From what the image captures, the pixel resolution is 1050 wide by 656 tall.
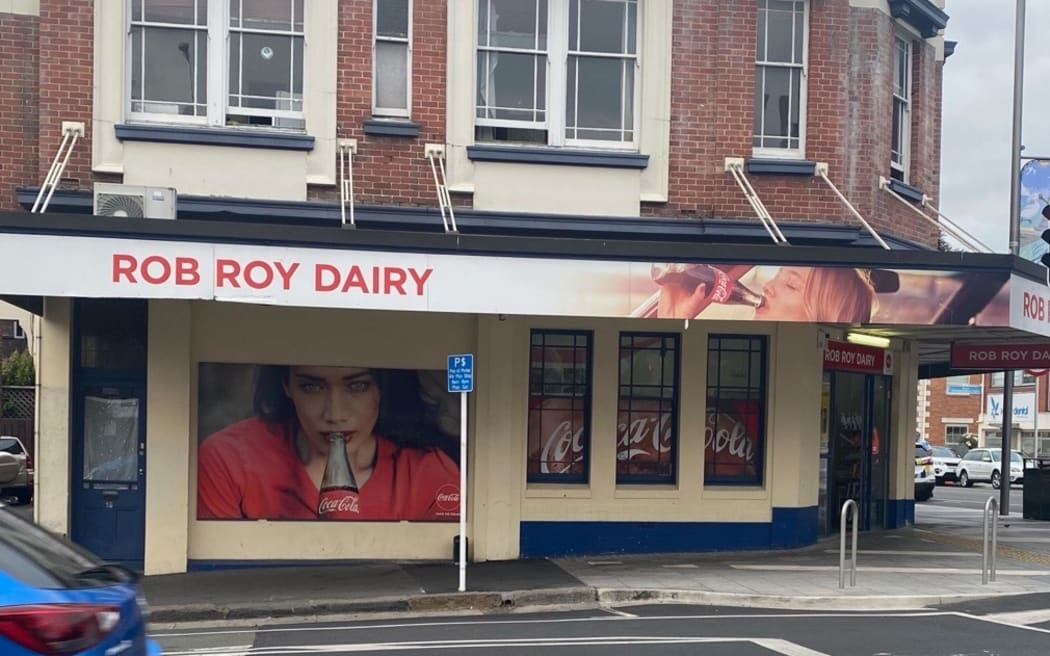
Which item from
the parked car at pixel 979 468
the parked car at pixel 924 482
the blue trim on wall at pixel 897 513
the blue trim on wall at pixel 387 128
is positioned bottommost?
the parked car at pixel 979 468

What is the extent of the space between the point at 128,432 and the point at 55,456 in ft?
3.03

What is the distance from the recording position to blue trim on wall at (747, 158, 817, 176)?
16938 mm

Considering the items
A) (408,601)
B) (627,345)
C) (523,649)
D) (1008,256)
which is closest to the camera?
(523,649)

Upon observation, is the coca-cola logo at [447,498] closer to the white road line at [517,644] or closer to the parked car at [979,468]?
the white road line at [517,644]

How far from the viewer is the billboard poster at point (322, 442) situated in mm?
16281

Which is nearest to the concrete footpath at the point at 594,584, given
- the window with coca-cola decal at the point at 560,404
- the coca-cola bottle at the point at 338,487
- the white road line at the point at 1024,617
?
the coca-cola bottle at the point at 338,487

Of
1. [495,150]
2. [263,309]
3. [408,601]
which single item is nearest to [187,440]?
[263,309]

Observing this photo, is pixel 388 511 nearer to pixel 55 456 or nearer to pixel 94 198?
pixel 55 456

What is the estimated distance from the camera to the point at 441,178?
53.6 feet

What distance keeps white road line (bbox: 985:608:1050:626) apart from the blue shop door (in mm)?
10021

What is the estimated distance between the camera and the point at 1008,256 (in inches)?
575

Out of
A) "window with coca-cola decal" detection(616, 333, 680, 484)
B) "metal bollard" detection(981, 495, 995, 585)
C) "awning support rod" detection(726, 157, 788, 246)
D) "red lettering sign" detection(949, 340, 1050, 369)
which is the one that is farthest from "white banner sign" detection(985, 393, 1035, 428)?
"metal bollard" detection(981, 495, 995, 585)

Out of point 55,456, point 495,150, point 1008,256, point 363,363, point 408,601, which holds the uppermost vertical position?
point 495,150

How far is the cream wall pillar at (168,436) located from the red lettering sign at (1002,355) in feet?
38.4
